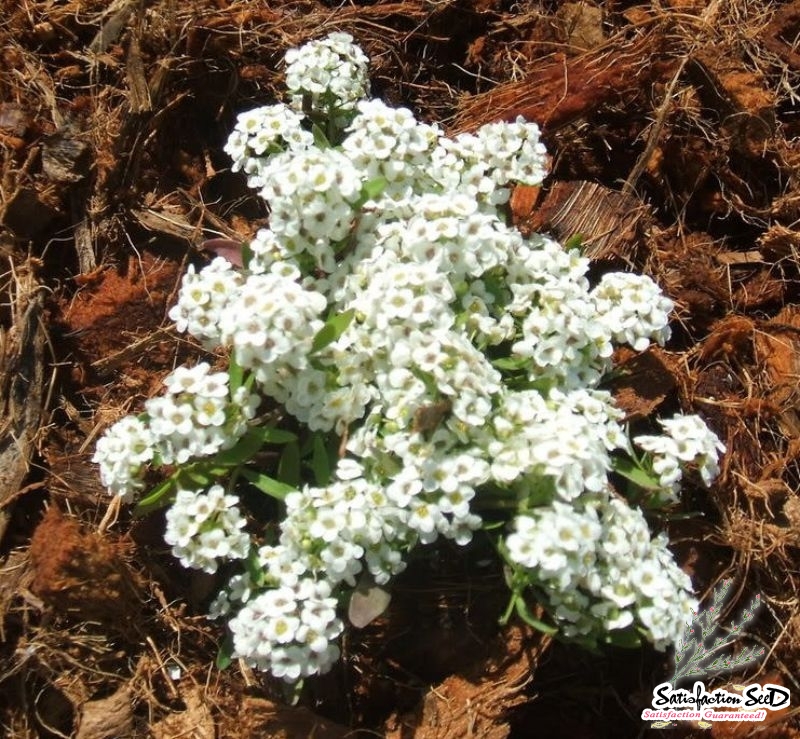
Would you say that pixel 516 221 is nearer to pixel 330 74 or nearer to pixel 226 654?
pixel 330 74

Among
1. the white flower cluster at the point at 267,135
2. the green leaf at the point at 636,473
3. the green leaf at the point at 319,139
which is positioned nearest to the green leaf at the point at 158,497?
the white flower cluster at the point at 267,135

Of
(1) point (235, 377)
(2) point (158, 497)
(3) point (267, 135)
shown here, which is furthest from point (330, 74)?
(2) point (158, 497)

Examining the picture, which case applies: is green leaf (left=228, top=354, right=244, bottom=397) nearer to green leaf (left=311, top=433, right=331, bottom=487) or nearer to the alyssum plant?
the alyssum plant

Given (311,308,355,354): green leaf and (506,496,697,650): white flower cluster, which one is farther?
(311,308,355,354): green leaf

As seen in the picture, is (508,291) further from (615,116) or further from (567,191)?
(615,116)

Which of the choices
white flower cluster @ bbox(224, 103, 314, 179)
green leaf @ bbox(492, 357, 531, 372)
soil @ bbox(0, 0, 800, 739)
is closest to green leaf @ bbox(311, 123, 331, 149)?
white flower cluster @ bbox(224, 103, 314, 179)


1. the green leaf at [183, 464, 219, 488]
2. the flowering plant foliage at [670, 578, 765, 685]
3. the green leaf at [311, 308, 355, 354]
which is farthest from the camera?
the flowering plant foliage at [670, 578, 765, 685]
